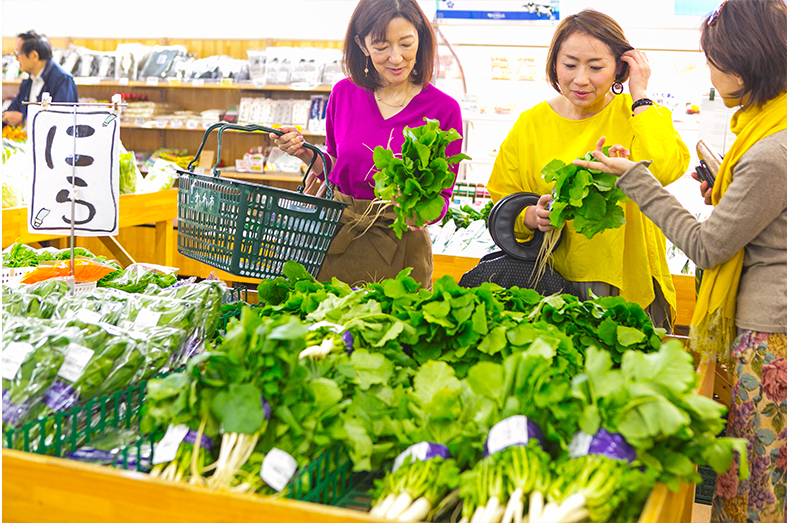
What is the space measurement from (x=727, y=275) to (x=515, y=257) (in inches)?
23.3

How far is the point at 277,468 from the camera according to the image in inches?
39.4

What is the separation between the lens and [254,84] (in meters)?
5.66

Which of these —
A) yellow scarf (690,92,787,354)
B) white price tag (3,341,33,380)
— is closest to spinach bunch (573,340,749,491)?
yellow scarf (690,92,787,354)

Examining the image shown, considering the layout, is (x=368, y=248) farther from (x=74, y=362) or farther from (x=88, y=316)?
(x=74, y=362)

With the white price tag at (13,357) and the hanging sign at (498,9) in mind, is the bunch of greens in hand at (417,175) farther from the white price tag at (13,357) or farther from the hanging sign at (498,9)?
the hanging sign at (498,9)

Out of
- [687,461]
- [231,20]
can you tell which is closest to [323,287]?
[687,461]

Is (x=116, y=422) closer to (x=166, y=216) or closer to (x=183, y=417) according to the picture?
(x=183, y=417)

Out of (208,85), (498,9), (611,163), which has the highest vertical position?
(498,9)

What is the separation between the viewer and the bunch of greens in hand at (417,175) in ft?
5.43

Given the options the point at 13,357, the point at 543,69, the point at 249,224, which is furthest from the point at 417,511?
the point at 543,69

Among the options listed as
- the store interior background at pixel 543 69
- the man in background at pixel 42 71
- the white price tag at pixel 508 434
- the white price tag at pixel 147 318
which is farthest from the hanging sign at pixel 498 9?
the white price tag at pixel 508 434

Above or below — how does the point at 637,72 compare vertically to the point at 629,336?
above

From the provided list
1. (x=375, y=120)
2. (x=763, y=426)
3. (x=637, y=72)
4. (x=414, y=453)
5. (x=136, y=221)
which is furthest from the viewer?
(x=136, y=221)

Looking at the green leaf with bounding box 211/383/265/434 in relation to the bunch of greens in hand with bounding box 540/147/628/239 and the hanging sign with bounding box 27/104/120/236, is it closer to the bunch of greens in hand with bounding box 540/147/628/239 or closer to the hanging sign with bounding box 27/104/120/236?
the bunch of greens in hand with bounding box 540/147/628/239
